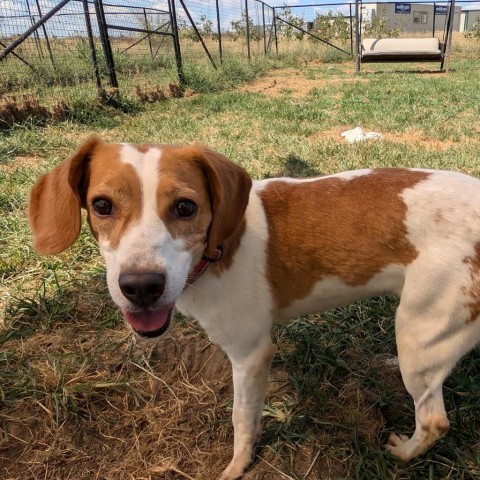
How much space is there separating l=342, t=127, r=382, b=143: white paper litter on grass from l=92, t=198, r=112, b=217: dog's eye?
5.37 metres

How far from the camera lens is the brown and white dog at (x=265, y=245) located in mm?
1676

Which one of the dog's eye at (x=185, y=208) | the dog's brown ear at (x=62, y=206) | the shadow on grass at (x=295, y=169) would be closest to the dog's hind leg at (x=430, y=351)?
the dog's eye at (x=185, y=208)

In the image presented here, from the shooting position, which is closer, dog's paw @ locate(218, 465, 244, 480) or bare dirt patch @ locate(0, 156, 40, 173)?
dog's paw @ locate(218, 465, 244, 480)

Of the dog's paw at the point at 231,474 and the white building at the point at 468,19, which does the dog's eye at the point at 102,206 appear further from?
the white building at the point at 468,19

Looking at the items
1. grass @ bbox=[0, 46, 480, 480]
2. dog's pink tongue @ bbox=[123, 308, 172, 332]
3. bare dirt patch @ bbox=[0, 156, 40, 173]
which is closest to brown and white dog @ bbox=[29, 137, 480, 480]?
dog's pink tongue @ bbox=[123, 308, 172, 332]

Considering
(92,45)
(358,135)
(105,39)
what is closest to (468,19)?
(105,39)

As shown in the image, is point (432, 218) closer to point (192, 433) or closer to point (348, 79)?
point (192, 433)

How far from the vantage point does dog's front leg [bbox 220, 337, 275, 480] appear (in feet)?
6.48

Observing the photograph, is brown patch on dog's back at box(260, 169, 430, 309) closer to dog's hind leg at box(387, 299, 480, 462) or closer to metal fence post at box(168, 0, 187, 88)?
dog's hind leg at box(387, 299, 480, 462)

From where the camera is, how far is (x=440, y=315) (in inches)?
70.5

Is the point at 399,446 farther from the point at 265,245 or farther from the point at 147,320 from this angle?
the point at 147,320

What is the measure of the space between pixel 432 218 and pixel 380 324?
1.30 metres

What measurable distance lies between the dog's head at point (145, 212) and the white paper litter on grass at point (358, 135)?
16.8 feet

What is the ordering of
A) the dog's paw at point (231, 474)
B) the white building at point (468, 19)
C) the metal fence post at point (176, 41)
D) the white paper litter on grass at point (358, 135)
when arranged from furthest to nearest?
1. the white building at point (468, 19)
2. the metal fence post at point (176, 41)
3. the white paper litter on grass at point (358, 135)
4. the dog's paw at point (231, 474)
